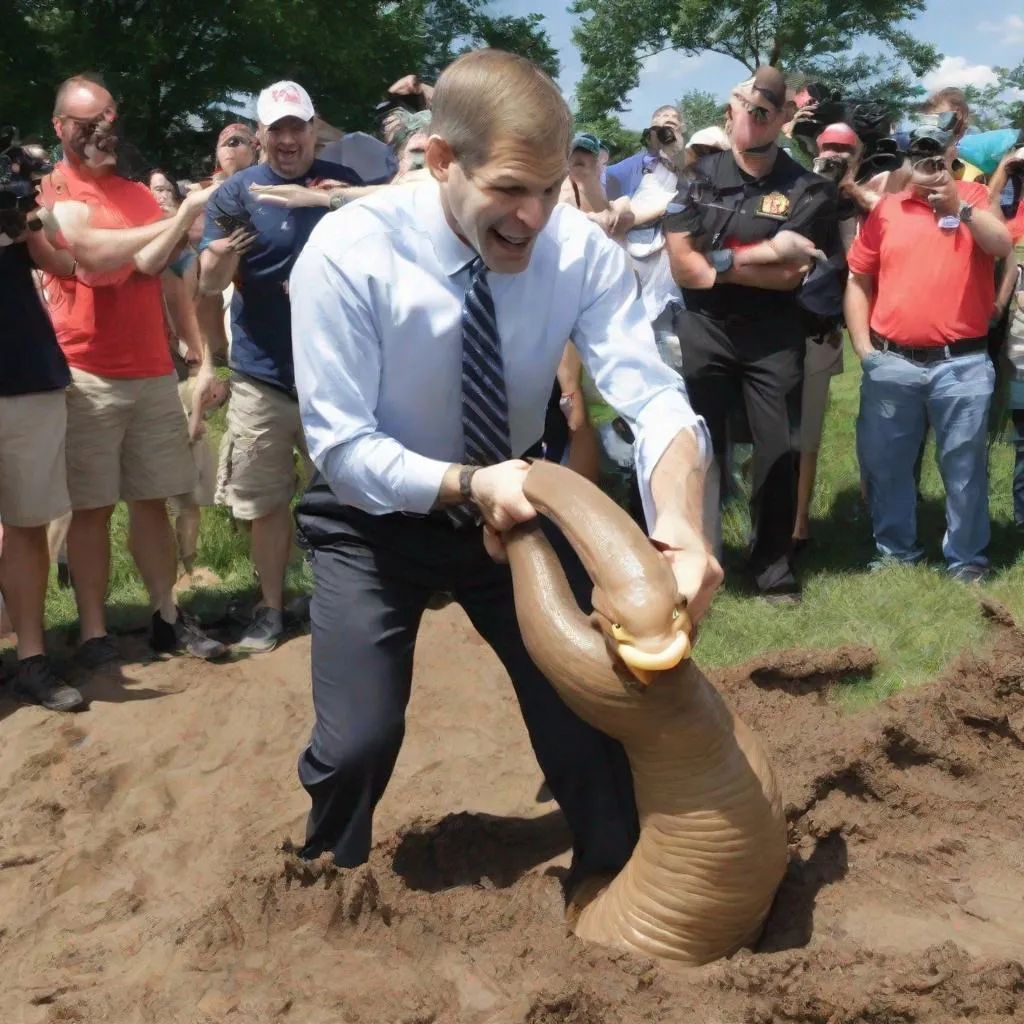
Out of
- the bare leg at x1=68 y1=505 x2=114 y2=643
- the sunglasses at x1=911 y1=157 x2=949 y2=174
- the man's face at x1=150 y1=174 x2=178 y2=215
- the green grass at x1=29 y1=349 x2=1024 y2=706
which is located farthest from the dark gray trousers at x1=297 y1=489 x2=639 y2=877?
the man's face at x1=150 y1=174 x2=178 y2=215

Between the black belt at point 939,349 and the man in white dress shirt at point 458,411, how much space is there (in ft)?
9.74

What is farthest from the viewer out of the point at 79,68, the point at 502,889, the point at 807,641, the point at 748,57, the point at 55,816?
the point at 748,57

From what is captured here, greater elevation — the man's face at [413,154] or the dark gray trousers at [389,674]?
the man's face at [413,154]

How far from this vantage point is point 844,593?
542cm

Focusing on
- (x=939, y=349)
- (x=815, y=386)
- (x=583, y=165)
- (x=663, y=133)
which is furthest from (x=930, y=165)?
(x=663, y=133)

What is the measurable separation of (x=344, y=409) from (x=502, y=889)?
149 cm

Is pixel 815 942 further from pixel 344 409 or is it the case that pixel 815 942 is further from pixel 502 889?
pixel 344 409

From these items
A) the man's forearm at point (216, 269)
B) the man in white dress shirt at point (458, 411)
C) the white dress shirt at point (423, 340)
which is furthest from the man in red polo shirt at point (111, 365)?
the white dress shirt at point (423, 340)

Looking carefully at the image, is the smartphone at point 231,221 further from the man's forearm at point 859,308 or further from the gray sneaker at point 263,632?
the man's forearm at point 859,308

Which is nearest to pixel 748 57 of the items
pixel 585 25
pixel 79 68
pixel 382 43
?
pixel 585 25

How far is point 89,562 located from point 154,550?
0.30 meters

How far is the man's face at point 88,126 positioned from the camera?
5062 millimetres

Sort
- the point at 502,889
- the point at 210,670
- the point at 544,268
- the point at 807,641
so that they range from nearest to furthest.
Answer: the point at 544,268
the point at 502,889
the point at 807,641
the point at 210,670

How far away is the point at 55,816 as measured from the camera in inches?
168
